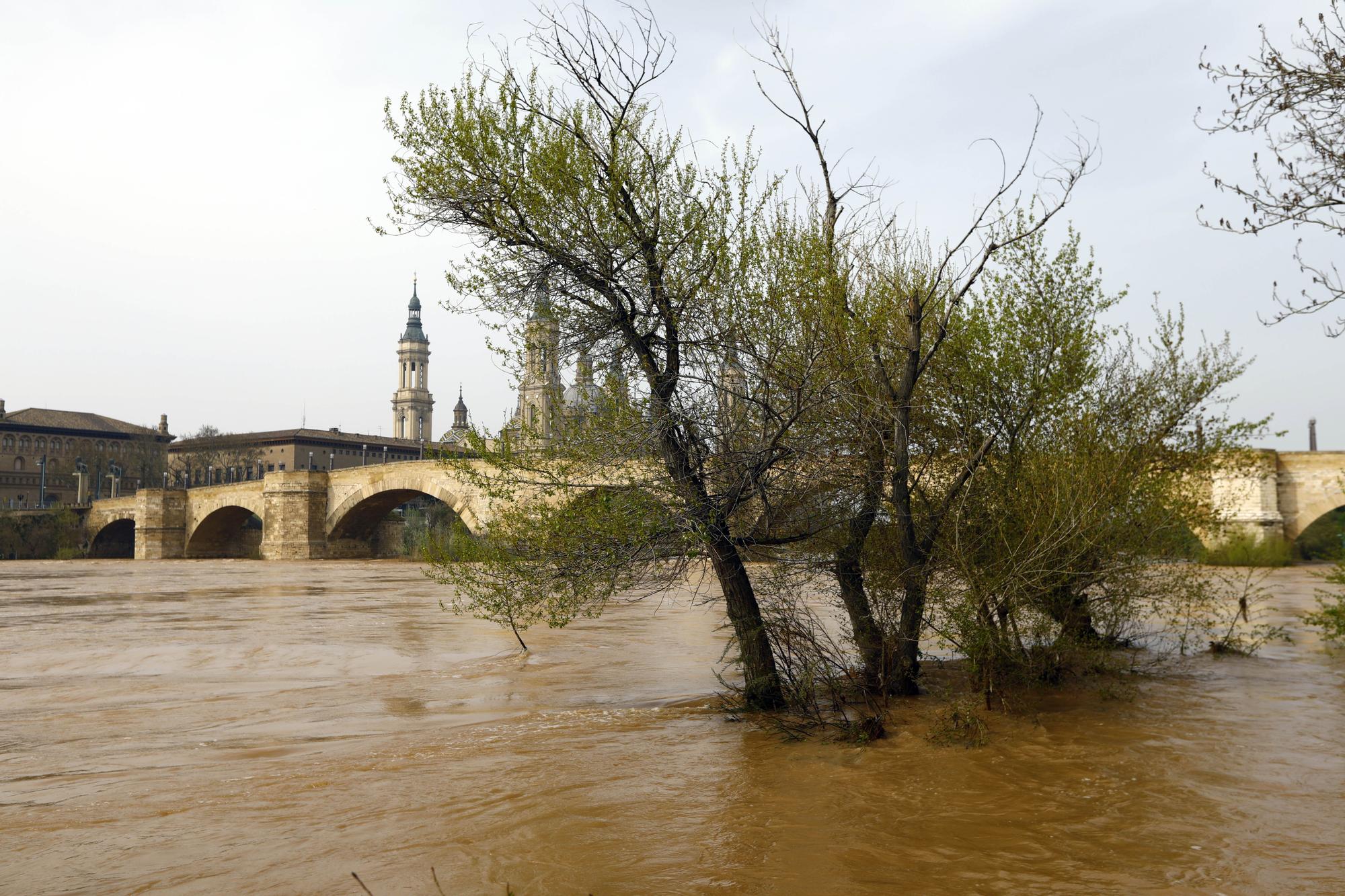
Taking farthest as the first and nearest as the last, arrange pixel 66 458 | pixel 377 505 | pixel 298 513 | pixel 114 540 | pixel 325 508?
pixel 66 458 → pixel 114 540 → pixel 325 508 → pixel 298 513 → pixel 377 505

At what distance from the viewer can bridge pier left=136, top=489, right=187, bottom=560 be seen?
62.1 m

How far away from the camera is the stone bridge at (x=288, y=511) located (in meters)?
47.0

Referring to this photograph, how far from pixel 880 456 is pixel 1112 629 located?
369 centimetres

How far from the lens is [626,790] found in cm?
739

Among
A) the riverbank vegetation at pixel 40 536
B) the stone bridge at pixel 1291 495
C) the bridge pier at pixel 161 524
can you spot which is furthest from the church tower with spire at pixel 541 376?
the riverbank vegetation at pixel 40 536

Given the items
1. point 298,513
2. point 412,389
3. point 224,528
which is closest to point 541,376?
point 298,513

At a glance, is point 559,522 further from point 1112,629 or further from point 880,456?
point 1112,629

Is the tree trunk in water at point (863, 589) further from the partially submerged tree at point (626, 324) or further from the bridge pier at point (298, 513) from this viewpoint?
the bridge pier at point (298, 513)

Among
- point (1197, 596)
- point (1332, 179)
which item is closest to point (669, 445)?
point (1332, 179)

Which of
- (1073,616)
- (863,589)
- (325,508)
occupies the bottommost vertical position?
(1073,616)

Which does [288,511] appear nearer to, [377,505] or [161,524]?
[377,505]

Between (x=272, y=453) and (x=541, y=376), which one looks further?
(x=272, y=453)

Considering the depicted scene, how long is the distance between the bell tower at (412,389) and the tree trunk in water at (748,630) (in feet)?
446

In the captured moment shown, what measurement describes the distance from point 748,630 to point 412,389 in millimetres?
139535
